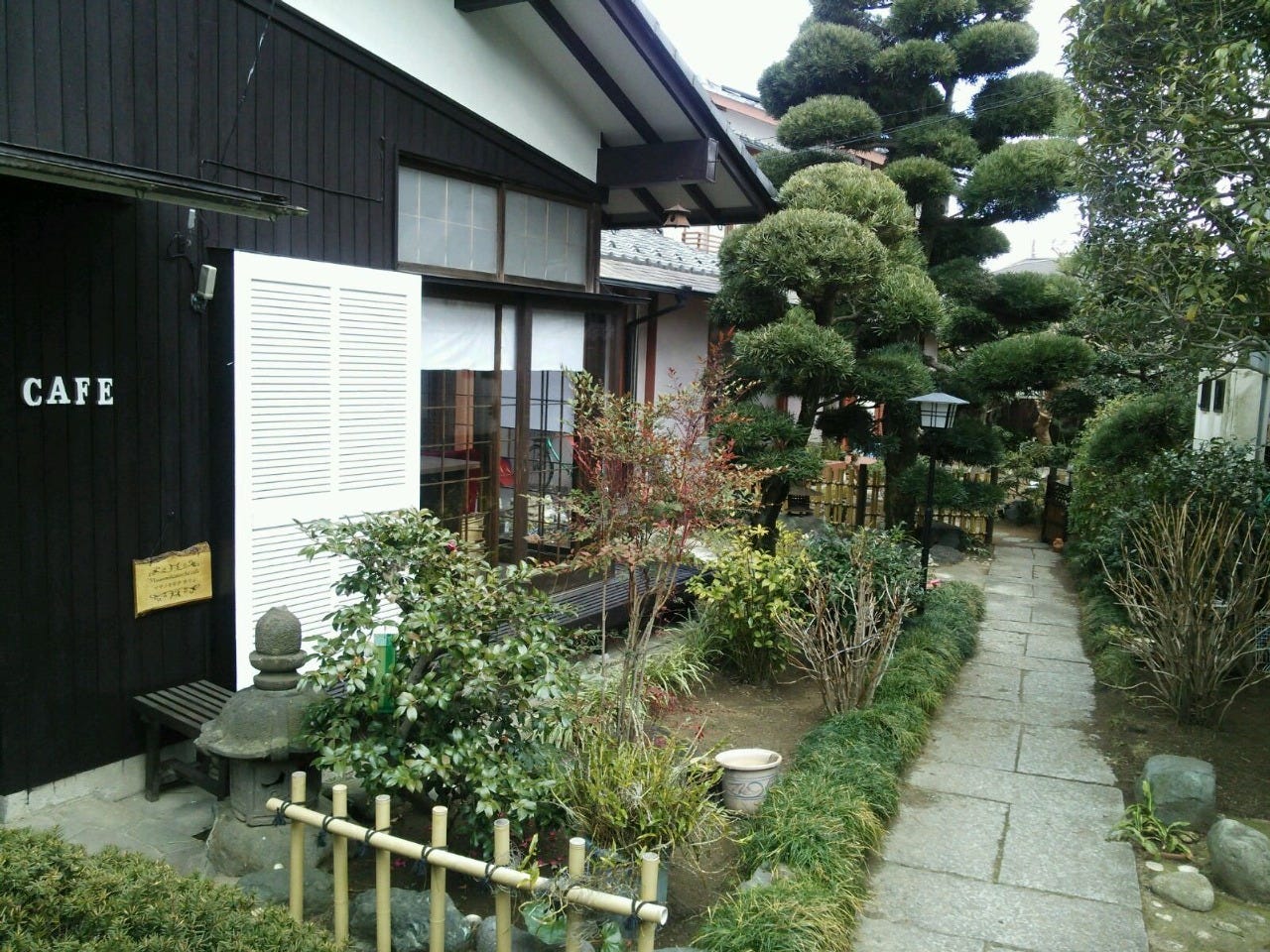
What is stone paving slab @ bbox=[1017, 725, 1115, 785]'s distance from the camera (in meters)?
6.08

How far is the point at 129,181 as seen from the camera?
3955mm

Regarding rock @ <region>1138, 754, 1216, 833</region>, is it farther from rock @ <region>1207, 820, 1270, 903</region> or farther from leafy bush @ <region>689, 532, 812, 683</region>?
leafy bush @ <region>689, 532, 812, 683</region>

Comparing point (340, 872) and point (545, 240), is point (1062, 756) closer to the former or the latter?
point (340, 872)

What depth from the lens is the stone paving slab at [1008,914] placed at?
13.7ft

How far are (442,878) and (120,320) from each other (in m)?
3.20

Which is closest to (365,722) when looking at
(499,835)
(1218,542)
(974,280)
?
(499,835)

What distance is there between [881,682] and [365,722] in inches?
156

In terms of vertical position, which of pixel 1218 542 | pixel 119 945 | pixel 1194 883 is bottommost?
pixel 1194 883

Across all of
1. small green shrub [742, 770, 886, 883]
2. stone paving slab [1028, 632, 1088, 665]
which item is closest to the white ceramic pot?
small green shrub [742, 770, 886, 883]

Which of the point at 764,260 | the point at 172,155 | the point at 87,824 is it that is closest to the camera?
the point at 87,824

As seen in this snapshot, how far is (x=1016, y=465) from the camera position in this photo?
60.8 feet

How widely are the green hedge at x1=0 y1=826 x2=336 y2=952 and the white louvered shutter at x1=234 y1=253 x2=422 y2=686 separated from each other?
217 cm

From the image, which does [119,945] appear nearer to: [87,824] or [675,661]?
[87,824]

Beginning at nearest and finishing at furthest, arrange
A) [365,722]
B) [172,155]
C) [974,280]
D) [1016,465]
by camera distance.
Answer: [365,722] < [172,155] < [974,280] < [1016,465]
